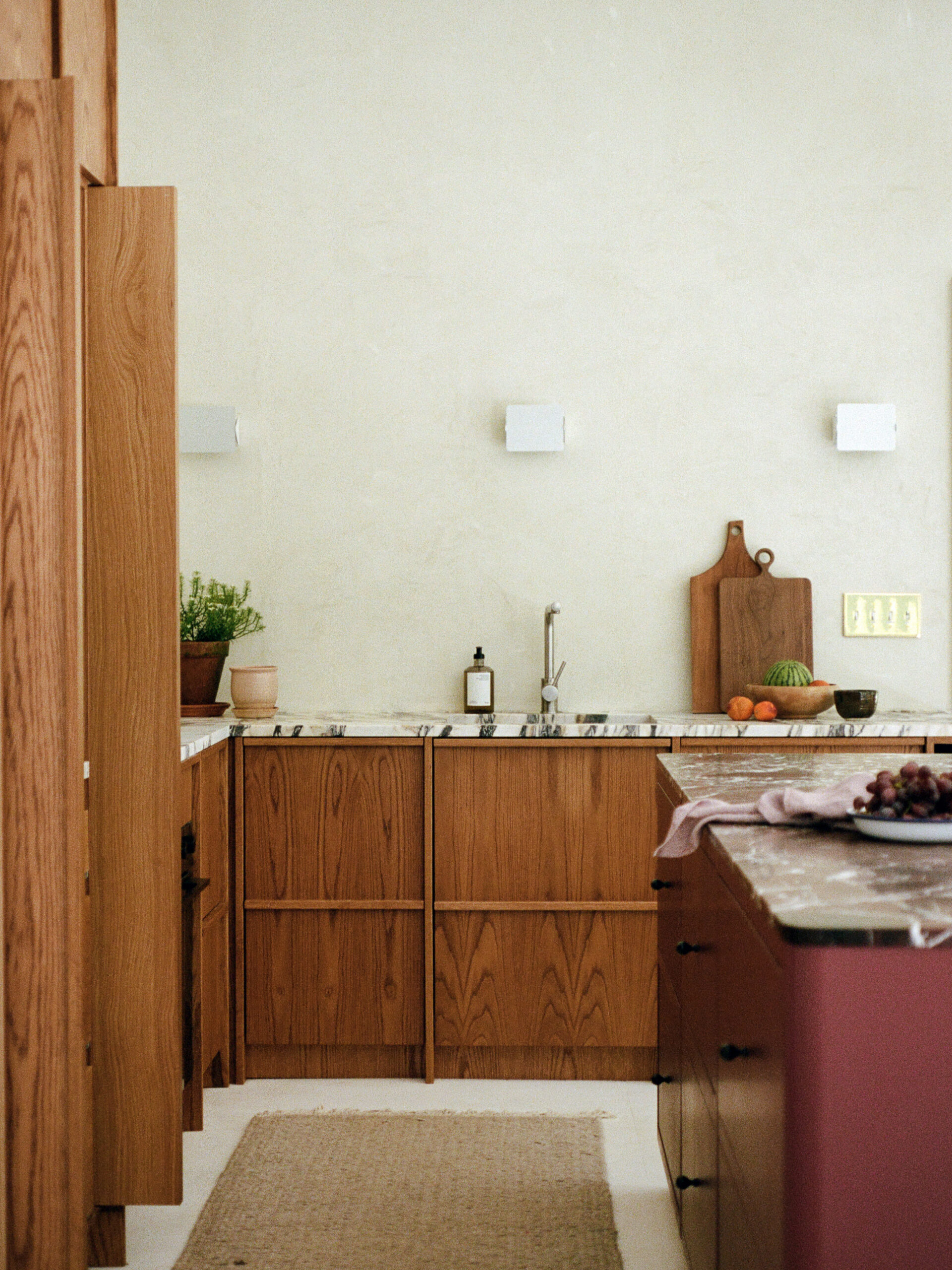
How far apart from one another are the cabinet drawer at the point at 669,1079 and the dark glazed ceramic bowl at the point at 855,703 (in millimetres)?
1220

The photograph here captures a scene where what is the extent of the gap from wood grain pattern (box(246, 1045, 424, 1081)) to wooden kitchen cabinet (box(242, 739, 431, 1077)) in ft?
0.18

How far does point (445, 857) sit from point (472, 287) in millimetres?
1718

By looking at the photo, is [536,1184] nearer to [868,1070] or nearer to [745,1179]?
[745,1179]

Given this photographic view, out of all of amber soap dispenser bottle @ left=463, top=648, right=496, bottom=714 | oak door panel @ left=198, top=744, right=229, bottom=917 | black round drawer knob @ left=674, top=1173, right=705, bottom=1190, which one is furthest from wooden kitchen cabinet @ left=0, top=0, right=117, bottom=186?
black round drawer knob @ left=674, top=1173, right=705, bottom=1190

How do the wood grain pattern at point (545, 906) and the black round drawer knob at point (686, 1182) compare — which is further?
the wood grain pattern at point (545, 906)

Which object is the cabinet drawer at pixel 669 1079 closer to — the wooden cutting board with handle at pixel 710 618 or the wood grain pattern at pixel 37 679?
the wood grain pattern at pixel 37 679

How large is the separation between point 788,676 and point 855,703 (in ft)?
0.64

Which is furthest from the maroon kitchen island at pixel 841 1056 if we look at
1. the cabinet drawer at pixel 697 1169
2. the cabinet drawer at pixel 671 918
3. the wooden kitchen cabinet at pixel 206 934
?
the wooden kitchen cabinet at pixel 206 934

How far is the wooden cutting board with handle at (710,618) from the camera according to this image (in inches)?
138

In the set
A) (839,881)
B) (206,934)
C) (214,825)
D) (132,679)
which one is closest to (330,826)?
(214,825)

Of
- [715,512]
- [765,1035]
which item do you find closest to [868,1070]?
[765,1035]

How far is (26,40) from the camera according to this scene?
1841 millimetres

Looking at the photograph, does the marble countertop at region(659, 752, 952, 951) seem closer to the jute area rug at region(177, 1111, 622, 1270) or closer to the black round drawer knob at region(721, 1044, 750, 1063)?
the black round drawer knob at region(721, 1044, 750, 1063)

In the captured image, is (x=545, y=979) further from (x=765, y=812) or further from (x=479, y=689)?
(x=765, y=812)
